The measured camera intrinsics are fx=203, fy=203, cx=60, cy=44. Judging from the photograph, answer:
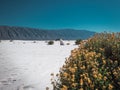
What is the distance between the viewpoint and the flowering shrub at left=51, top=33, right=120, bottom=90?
4.34 m

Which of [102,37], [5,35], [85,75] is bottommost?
[85,75]

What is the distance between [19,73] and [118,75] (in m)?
5.99

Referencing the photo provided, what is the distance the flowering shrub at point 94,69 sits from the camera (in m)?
4.34

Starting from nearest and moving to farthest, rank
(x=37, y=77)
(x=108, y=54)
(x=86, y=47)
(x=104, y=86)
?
(x=104, y=86) < (x=108, y=54) < (x=86, y=47) < (x=37, y=77)

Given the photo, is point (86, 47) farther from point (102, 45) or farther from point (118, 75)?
point (118, 75)

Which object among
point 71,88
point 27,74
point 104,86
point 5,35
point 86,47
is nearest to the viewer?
point 104,86

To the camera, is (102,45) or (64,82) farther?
(102,45)

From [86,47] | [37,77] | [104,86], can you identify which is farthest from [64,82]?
[37,77]

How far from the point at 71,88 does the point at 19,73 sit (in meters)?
5.66

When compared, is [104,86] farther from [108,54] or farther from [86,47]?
[86,47]

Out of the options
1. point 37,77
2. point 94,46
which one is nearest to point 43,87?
point 37,77

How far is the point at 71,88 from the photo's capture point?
442cm

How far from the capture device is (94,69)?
15.2ft

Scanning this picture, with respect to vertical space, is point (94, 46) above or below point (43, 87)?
above
